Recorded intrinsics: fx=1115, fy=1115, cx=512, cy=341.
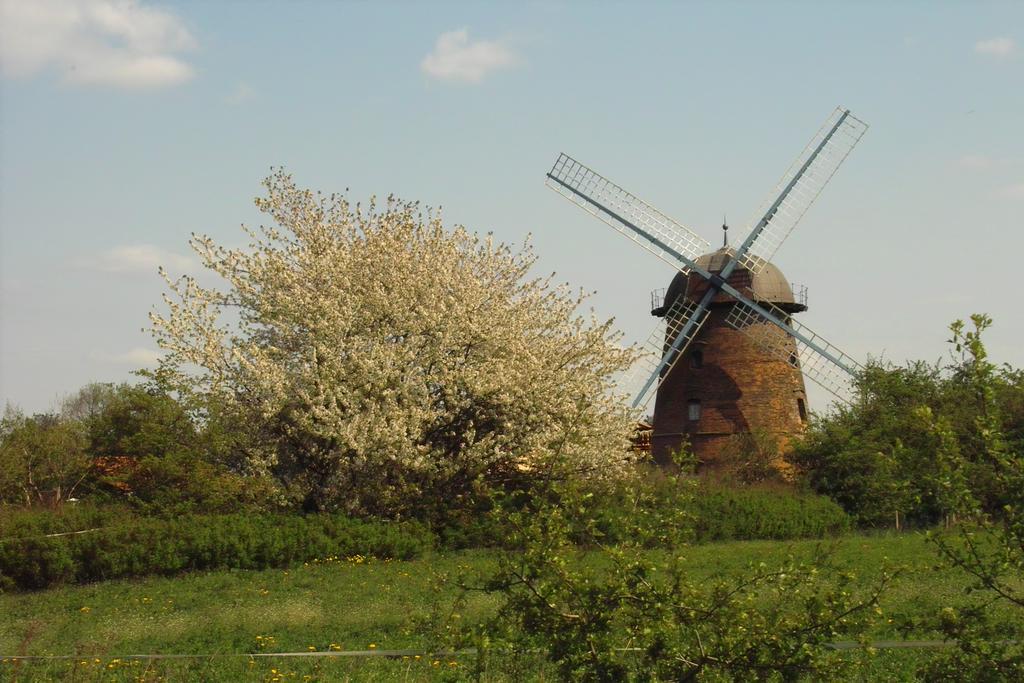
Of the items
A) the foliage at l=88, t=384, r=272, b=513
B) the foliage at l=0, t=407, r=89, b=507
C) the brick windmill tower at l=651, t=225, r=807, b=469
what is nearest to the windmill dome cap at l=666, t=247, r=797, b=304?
the brick windmill tower at l=651, t=225, r=807, b=469

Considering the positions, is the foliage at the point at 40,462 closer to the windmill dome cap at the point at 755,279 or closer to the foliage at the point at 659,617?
the windmill dome cap at the point at 755,279

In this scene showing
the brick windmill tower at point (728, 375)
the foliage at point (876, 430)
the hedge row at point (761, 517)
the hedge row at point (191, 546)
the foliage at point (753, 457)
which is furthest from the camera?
the brick windmill tower at point (728, 375)

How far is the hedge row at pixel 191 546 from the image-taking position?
1947 centimetres

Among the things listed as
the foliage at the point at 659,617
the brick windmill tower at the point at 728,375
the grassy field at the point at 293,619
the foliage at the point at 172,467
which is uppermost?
the brick windmill tower at the point at 728,375

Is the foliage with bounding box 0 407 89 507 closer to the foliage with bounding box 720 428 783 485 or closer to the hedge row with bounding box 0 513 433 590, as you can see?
the hedge row with bounding box 0 513 433 590

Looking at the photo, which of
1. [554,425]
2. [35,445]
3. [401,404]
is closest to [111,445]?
[35,445]

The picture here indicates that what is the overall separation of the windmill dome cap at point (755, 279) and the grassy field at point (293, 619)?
54.7 ft

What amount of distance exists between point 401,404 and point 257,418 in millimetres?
3350

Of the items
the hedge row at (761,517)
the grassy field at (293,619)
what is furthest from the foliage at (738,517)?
the grassy field at (293,619)

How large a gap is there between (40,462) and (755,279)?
24.2 m

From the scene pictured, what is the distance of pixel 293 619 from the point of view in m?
15.0

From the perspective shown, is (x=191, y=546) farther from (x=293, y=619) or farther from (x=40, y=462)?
(x=40, y=462)

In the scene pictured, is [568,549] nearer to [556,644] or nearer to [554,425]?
[556,644]

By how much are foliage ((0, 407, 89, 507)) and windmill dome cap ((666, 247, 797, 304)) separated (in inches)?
801
